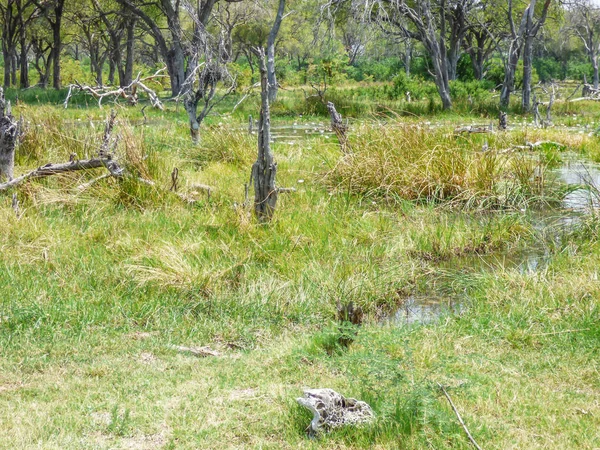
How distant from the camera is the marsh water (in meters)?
5.20

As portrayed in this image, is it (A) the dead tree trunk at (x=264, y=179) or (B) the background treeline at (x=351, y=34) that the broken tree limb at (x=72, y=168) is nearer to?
(A) the dead tree trunk at (x=264, y=179)

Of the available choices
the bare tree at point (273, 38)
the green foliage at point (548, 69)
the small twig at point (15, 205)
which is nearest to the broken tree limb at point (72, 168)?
the small twig at point (15, 205)

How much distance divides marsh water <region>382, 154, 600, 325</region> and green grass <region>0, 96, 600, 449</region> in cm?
9

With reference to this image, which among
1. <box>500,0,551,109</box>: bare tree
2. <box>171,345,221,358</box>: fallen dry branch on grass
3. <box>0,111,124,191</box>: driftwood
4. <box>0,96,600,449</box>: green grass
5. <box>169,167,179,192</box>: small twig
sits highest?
<box>500,0,551,109</box>: bare tree

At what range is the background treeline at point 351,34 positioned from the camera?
19.7 metres

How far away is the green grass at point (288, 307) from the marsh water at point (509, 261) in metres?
0.09

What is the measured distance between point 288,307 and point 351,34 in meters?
25.0

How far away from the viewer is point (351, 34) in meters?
28.6

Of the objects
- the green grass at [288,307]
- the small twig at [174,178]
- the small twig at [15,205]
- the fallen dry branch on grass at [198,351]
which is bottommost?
the fallen dry branch on grass at [198,351]

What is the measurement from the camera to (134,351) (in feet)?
14.0

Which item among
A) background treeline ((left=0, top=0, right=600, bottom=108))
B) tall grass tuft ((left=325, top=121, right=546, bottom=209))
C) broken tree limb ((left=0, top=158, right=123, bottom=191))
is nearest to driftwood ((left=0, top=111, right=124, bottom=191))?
broken tree limb ((left=0, top=158, right=123, bottom=191))

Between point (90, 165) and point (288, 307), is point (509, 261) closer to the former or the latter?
point (288, 307)

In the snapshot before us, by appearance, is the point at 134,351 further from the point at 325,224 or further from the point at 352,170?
the point at 352,170

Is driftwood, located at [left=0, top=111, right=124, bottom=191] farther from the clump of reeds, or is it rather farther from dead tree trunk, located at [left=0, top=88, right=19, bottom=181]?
the clump of reeds
